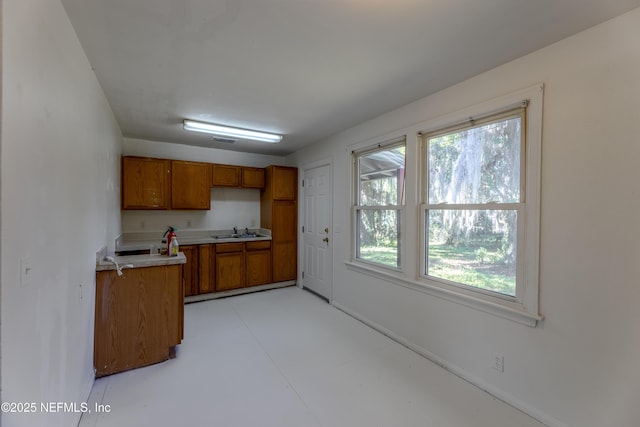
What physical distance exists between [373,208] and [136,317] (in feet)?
8.41

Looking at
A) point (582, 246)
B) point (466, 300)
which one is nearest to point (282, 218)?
point (466, 300)

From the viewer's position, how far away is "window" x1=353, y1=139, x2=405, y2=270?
2.88m

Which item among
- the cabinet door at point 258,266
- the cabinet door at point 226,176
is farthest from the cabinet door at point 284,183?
the cabinet door at point 258,266

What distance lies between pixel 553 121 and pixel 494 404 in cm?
195

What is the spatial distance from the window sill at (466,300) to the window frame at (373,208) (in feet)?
0.31

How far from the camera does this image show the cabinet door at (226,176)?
4355 millimetres

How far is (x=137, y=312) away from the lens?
2293 millimetres

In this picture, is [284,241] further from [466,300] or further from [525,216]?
[525,216]

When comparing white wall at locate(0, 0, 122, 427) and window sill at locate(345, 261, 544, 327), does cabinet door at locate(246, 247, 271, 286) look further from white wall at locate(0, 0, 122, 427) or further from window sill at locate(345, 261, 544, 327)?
white wall at locate(0, 0, 122, 427)

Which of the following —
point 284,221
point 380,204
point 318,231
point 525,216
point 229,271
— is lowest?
point 229,271

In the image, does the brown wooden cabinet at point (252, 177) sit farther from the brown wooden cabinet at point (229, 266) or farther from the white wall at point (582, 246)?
the white wall at point (582, 246)

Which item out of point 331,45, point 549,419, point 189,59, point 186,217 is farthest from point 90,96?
point 549,419

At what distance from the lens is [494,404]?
187 cm

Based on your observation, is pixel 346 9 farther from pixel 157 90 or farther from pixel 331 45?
pixel 157 90
